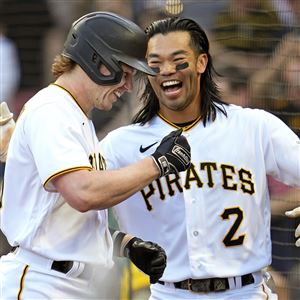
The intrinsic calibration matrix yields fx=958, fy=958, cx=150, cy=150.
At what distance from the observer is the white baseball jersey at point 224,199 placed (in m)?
4.41

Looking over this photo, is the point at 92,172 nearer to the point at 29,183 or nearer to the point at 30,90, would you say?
the point at 29,183

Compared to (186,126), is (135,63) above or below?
above

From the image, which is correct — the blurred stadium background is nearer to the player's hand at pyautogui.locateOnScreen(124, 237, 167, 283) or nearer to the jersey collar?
the jersey collar

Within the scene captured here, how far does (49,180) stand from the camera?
3447mm

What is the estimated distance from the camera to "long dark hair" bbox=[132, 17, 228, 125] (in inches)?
184

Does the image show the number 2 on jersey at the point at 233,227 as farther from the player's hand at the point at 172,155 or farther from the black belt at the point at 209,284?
the player's hand at the point at 172,155

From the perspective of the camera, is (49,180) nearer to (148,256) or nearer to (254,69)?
(148,256)

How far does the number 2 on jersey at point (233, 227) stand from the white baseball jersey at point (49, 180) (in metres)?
0.87

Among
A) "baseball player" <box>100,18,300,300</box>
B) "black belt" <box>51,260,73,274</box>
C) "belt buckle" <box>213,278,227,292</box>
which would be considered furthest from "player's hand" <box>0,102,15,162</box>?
"belt buckle" <box>213,278,227,292</box>

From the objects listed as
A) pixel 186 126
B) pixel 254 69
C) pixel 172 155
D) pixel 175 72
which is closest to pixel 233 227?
pixel 186 126

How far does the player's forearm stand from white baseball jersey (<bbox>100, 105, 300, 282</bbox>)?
975 millimetres

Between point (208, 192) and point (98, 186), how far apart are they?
3.59 feet

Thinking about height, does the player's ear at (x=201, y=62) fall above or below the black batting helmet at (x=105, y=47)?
below

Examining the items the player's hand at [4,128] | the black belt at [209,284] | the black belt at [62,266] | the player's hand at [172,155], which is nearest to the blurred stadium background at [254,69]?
the black belt at [209,284]
